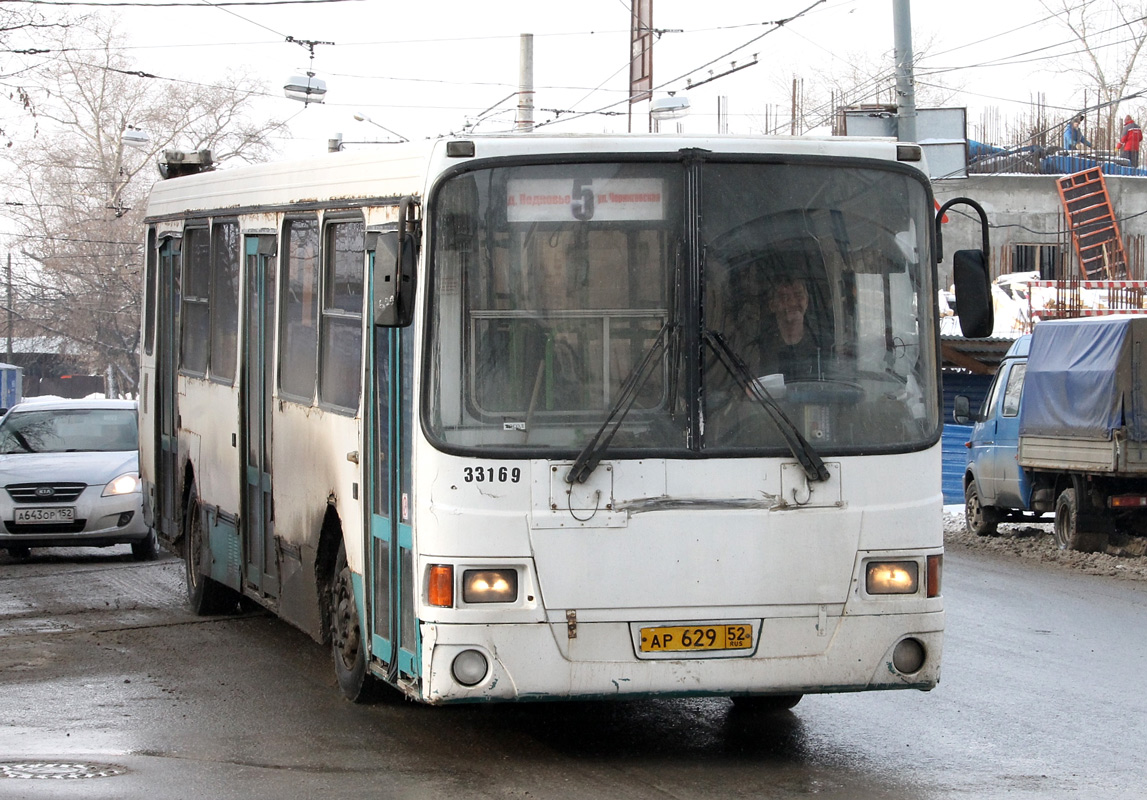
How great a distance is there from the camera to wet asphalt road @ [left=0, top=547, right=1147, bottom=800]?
6598 mm

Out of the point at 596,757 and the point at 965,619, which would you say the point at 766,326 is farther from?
the point at 965,619

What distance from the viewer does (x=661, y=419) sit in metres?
6.59

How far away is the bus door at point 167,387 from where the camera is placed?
11.9 metres

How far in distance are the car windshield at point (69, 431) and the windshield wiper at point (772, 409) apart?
10.8 meters

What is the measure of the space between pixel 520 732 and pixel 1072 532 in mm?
10695

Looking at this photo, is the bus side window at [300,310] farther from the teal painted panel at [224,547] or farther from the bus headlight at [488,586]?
the bus headlight at [488,586]

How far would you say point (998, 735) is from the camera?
25.3ft

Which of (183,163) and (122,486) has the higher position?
(183,163)

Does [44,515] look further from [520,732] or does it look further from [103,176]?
[103,176]

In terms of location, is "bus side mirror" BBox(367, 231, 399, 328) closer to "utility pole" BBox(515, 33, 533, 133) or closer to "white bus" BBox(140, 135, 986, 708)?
"white bus" BBox(140, 135, 986, 708)

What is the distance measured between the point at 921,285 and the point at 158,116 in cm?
6132

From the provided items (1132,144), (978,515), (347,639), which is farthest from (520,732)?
(1132,144)

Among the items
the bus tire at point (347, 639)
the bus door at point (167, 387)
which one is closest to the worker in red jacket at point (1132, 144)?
the bus door at point (167, 387)

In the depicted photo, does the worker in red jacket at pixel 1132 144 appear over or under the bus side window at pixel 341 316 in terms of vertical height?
over
